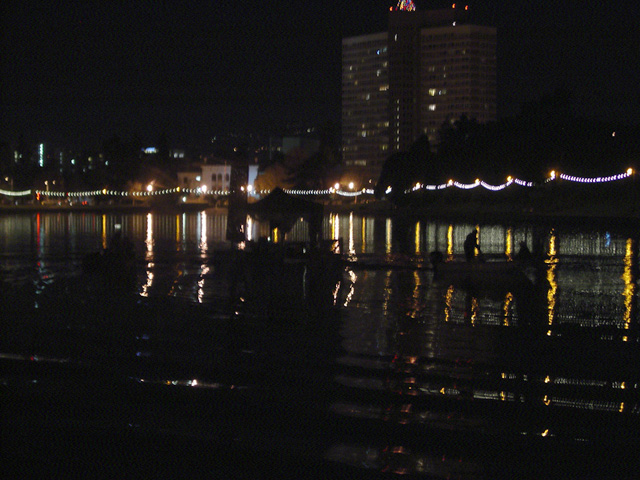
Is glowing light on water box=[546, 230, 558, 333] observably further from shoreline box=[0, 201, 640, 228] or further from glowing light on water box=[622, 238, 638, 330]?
shoreline box=[0, 201, 640, 228]

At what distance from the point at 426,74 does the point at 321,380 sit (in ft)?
575

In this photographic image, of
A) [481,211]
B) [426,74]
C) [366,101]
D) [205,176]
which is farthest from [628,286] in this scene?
[366,101]

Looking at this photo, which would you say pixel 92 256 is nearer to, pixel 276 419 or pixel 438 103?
pixel 276 419

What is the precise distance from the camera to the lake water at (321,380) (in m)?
6.33

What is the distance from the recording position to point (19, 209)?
83.4m

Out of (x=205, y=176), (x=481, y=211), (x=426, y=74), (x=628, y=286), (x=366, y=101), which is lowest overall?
(x=628, y=286)

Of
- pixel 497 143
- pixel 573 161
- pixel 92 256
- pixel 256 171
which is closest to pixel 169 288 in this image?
pixel 92 256

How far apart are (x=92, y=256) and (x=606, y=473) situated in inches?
675

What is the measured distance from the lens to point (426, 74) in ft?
580

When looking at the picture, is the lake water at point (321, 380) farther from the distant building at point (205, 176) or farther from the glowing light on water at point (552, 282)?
the distant building at point (205, 176)

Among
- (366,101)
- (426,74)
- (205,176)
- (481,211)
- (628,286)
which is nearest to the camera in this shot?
(628,286)

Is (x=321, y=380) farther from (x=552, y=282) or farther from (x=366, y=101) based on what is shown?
(x=366, y=101)

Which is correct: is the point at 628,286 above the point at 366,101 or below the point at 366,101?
below

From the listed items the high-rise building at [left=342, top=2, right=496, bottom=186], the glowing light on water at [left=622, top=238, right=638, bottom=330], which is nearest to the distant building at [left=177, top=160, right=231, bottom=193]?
the high-rise building at [left=342, top=2, right=496, bottom=186]
